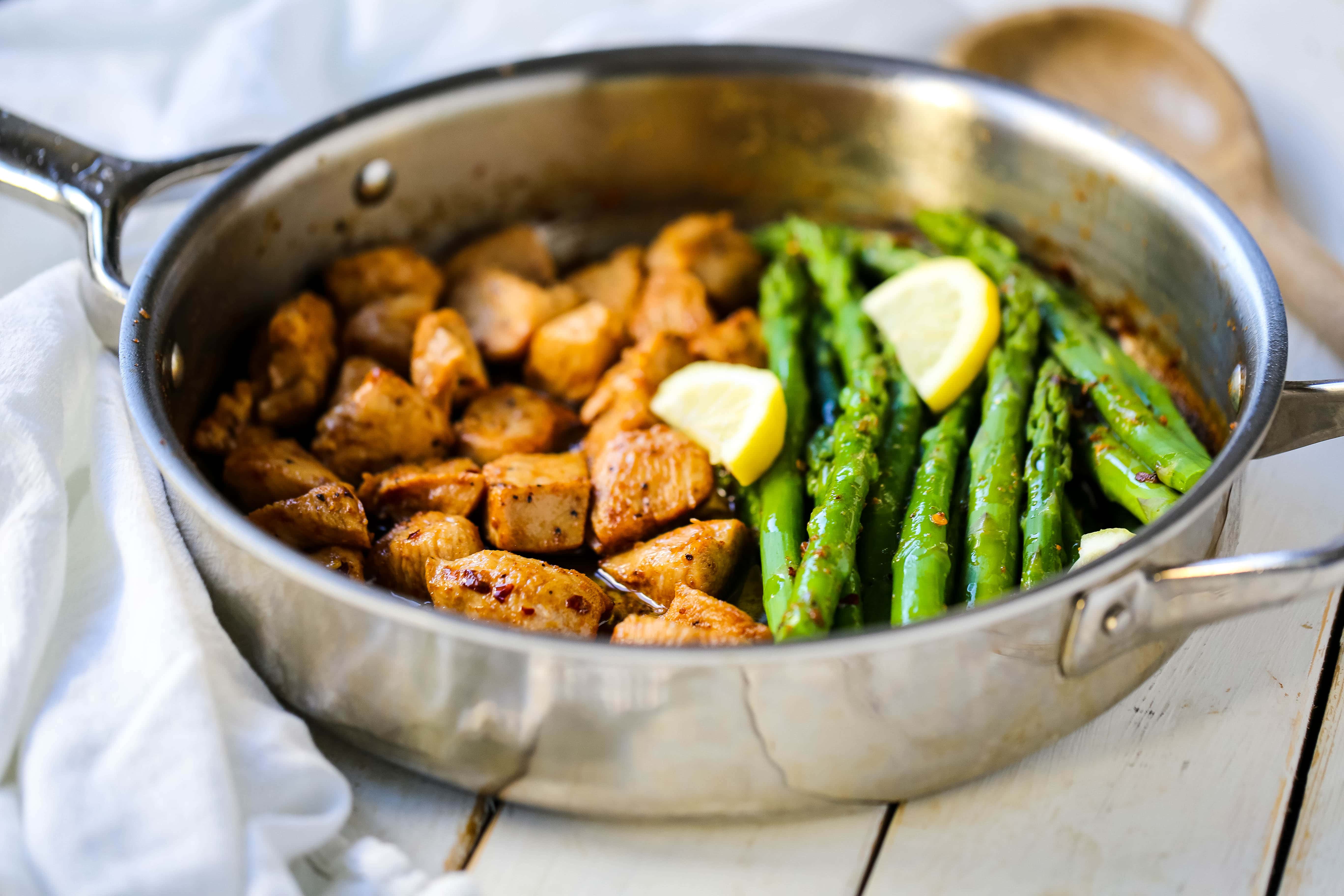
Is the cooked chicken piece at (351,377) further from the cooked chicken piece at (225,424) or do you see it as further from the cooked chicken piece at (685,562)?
the cooked chicken piece at (685,562)

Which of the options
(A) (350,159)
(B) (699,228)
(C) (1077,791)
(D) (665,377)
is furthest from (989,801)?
(A) (350,159)

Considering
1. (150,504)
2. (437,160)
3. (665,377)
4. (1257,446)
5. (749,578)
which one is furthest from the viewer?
(437,160)

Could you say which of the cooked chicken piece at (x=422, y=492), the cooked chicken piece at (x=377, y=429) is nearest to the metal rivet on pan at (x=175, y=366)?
the cooked chicken piece at (x=377, y=429)

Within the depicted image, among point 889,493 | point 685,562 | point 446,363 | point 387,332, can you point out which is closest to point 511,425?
point 446,363

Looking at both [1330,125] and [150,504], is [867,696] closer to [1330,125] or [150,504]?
[150,504]

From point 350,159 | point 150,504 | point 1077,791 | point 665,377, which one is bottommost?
point 1077,791

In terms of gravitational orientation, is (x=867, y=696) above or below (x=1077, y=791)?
above

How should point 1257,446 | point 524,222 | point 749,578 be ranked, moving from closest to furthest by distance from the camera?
1. point 1257,446
2. point 749,578
3. point 524,222

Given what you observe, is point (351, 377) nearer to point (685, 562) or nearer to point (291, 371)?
point (291, 371)
